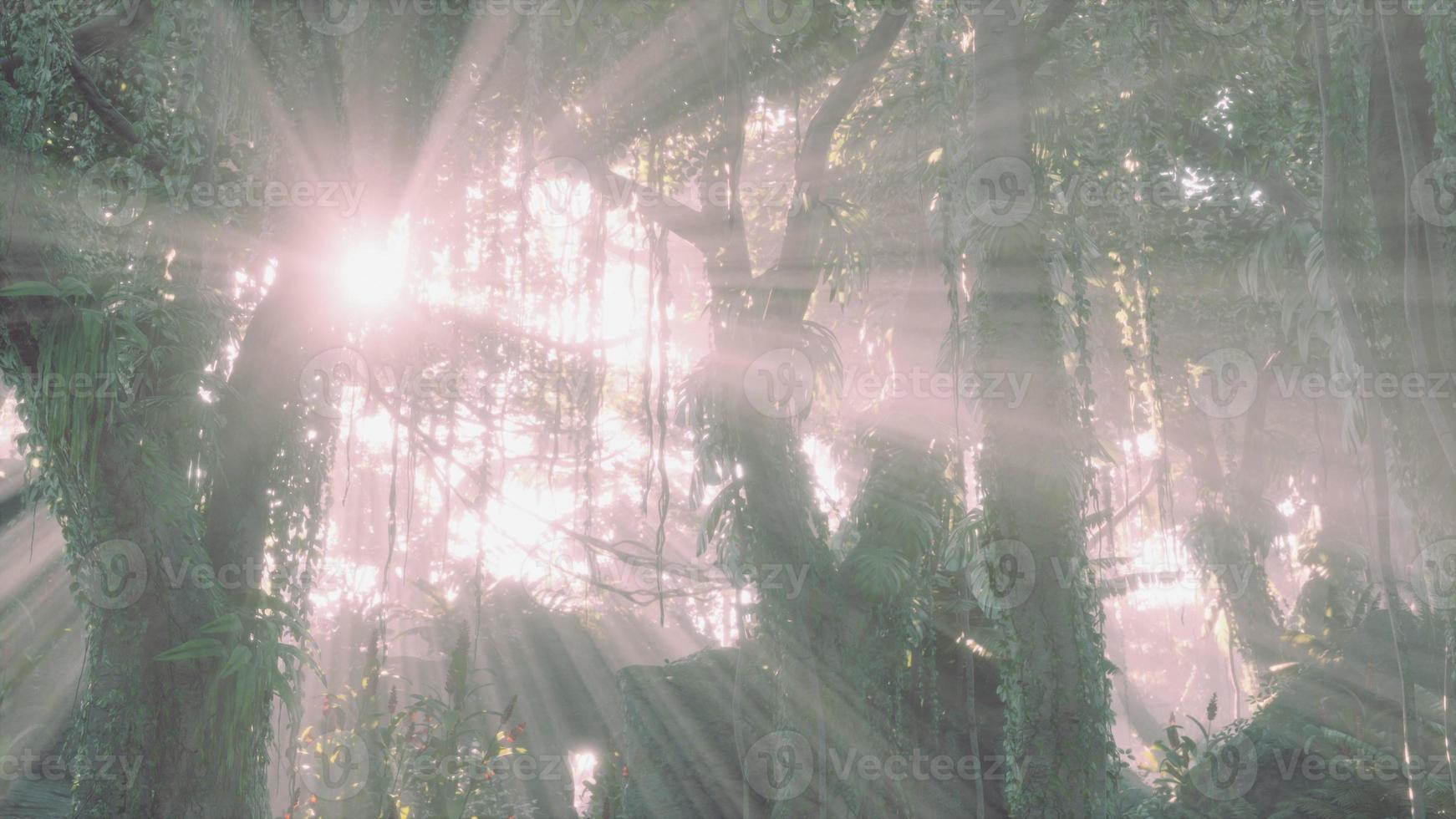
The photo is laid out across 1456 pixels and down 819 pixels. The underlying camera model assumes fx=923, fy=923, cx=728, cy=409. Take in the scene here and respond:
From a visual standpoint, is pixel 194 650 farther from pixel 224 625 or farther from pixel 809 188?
pixel 809 188

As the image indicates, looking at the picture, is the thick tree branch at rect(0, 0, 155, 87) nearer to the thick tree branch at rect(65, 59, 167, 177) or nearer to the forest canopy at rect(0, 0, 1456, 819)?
the forest canopy at rect(0, 0, 1456, 819)

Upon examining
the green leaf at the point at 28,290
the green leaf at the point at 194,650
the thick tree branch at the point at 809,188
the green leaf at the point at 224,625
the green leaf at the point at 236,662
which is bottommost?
the green leaf at the point at 236,662

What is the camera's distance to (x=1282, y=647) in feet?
39.5

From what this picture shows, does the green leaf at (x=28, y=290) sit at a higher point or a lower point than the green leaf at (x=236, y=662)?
higher

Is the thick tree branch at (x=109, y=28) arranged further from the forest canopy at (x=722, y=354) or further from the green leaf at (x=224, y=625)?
the green leaf at (x=224, y=625)

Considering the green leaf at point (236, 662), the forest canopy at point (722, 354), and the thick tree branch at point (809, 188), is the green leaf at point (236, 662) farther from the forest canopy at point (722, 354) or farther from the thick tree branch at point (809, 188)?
the thick tree branch at point (809, 188)

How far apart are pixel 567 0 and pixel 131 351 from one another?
3.95 metres

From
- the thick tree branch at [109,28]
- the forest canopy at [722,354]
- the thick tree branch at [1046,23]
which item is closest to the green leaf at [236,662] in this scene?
the forest canopy at [722,354]

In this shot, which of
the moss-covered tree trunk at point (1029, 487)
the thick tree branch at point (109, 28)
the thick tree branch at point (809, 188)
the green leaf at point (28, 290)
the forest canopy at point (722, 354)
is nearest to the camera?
the green leaf at point (28, 290)

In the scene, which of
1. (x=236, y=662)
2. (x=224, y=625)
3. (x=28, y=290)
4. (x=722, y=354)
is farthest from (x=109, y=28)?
(x=722, y=354)

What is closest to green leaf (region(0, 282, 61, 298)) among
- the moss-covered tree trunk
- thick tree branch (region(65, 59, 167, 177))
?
thick tree branch (region(65, 59, 167, 177))

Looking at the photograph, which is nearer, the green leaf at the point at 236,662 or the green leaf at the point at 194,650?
the green leaf at the point at 194,650

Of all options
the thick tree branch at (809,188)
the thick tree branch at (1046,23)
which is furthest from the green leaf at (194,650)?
the thick tree branch at (1046,23)

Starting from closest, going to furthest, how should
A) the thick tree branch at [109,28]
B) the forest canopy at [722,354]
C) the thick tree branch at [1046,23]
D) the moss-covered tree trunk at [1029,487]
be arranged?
the forest canopy at [722,354] → the moss-covered tree trunk at [1029,487] → the thick tree branch at [109,28] → the thick tree branch at [1046,23]
